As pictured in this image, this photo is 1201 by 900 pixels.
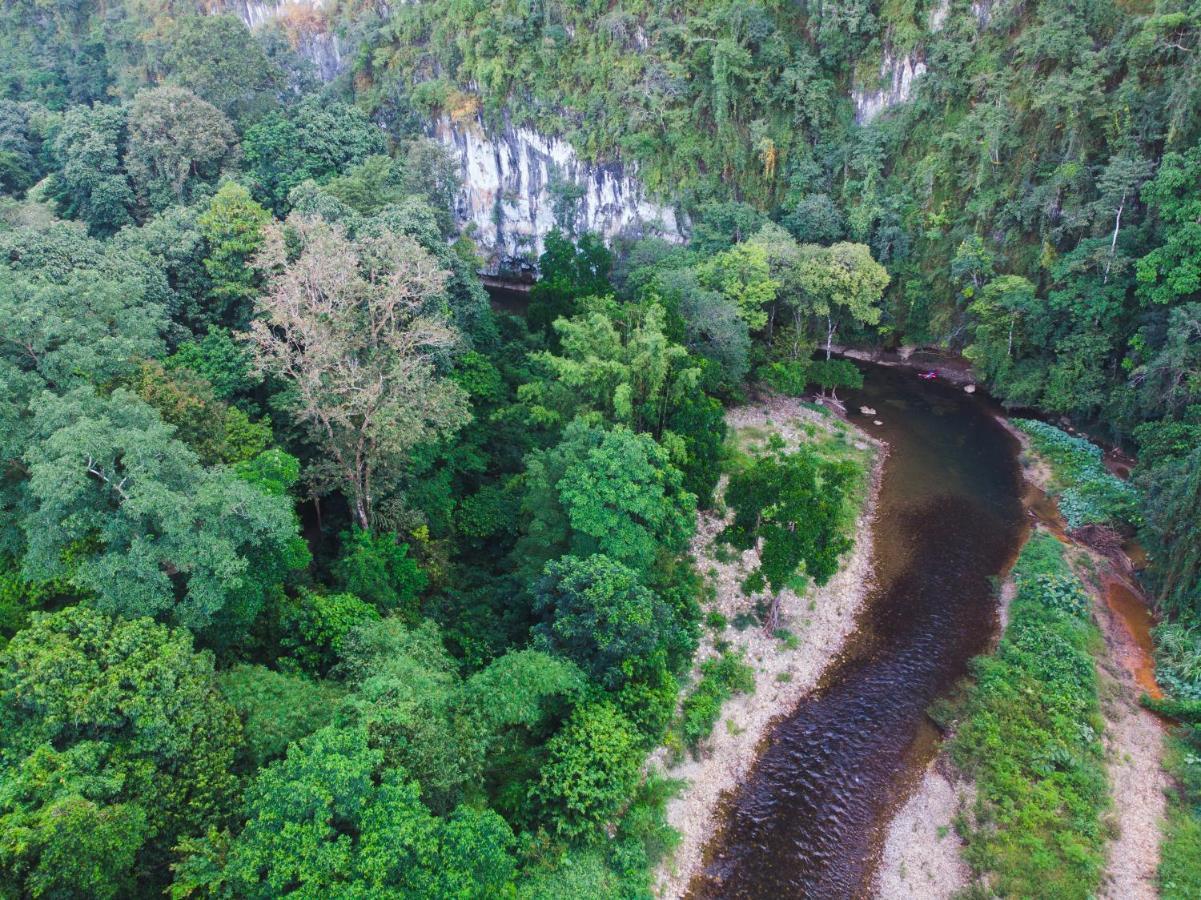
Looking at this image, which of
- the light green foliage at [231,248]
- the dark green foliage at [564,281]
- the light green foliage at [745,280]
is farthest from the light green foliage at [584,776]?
the light green foliage at [745,280]

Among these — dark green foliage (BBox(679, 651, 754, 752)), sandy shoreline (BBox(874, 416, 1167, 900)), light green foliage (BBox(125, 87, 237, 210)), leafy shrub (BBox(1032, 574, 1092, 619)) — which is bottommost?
sandy shoreline (BBox(874, 416, 1167, 900))

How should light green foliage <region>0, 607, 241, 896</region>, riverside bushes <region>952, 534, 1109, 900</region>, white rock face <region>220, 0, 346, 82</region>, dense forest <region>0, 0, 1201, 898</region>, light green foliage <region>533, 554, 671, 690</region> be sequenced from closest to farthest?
light green foliage <region>0, 607, 241, 896</region> → dense forest <region>0, 0, 1201, 898</region> → riverside bushes <region>952, 534, 1109, 900</region> → light green foliage <region>533, 554, 671, 690</region> → white rock face <region>220, 0, 346, 82</region>

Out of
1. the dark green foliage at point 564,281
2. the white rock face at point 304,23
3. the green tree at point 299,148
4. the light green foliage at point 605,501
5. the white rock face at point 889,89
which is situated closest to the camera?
the light green foliage at point 605,501

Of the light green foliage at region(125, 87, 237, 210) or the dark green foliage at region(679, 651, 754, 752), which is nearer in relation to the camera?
the dark green foliage at region(679, 651, 754, 752)

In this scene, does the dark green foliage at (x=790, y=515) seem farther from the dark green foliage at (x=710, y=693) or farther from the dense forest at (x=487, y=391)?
the dark green foliage at (x=710, y=693)

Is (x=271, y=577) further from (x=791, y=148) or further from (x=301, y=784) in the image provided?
(x=791, y=148)

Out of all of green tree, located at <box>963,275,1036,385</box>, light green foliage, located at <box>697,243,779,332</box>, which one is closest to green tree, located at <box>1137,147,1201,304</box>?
green tree, located at <box>963,275,1036,385</box>

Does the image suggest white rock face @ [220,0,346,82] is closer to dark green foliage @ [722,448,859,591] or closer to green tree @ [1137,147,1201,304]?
dark green foliage @ [722,448,859,591]
